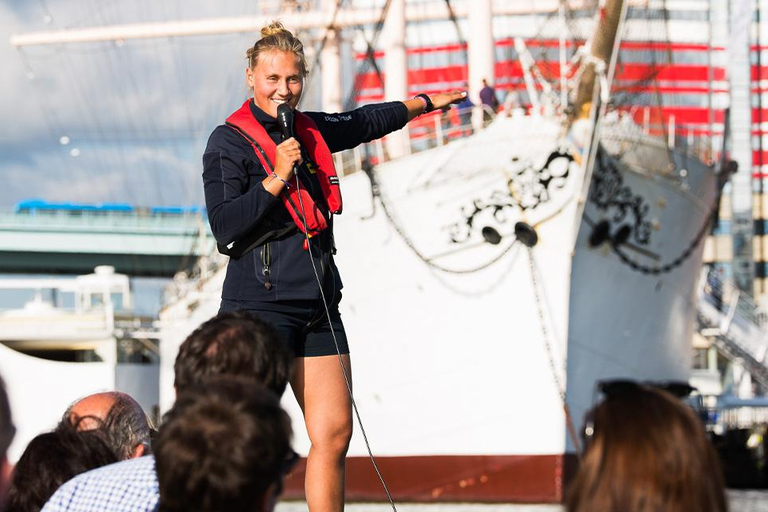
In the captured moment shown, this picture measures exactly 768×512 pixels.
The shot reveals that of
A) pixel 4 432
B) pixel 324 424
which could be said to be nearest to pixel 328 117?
pixel 324 424

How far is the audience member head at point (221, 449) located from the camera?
191cm

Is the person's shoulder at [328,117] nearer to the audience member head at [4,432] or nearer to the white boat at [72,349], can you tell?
the audience member head at [4,432]

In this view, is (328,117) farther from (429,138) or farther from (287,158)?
(429,138)

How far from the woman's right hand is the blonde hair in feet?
1.15

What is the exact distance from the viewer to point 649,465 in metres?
1.81

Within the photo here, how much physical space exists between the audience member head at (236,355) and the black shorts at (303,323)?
1005 mm

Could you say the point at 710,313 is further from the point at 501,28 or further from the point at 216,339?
the point at 216,339

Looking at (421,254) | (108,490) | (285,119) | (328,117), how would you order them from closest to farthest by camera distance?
(108,490) → (285,119) → (328,117) → (421,254)

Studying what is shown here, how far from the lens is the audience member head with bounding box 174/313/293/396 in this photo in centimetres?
243

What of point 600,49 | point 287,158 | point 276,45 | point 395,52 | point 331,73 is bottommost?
point 287,158

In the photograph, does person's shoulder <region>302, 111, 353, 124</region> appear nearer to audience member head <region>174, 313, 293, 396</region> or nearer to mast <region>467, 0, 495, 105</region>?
audience member head <region>174, 313, 293, 396</region>

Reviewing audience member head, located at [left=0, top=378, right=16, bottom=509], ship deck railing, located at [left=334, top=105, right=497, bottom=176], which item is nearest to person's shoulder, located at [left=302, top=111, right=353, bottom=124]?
audience member head, located at [left=0, top=378, right=16, bottom=509]

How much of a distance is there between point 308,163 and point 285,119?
21 cm

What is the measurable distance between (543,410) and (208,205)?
36.6 feet
